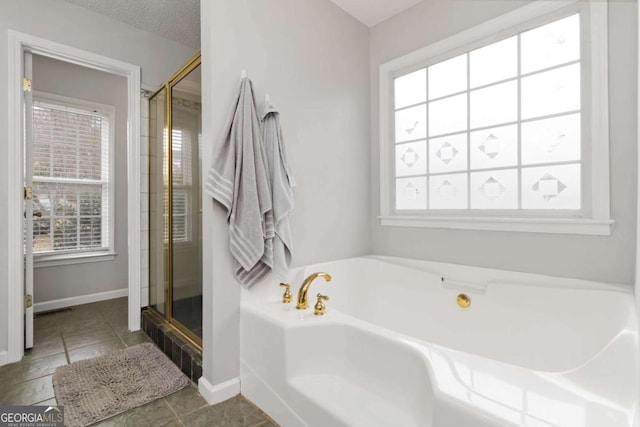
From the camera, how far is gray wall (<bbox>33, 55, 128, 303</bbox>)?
302 cm

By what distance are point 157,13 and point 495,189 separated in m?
2.81

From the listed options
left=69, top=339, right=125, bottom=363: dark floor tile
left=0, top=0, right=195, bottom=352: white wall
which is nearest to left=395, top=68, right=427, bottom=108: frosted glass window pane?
left=0, top=0, right=195, bottom=352: white wall

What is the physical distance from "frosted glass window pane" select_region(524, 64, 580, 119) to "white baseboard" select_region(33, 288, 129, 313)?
4.08 metres

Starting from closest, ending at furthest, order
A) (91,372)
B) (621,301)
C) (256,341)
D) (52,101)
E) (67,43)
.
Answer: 1. (621,301)
2. (256,341)
3. (91,372)
4. (67,43)
5. (52,101)

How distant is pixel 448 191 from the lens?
2.04 metres

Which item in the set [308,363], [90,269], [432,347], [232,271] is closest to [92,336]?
[90,269]

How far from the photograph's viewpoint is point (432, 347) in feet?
3.27

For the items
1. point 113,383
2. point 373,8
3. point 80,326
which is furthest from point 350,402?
point 80,326

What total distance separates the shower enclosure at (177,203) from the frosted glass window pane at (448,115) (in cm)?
153

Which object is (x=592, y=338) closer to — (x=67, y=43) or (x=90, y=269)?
(x=67, y=43)

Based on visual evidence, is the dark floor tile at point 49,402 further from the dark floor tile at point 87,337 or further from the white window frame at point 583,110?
the white window frame at point 583,110

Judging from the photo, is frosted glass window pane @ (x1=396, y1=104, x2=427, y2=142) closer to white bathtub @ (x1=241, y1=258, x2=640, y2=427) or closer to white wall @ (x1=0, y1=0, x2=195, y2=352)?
white bathtub @ (x1=241, y1=258, x2=640, y2=427)

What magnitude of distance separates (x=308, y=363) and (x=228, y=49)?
154 cm

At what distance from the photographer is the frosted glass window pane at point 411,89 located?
7.09 ft
